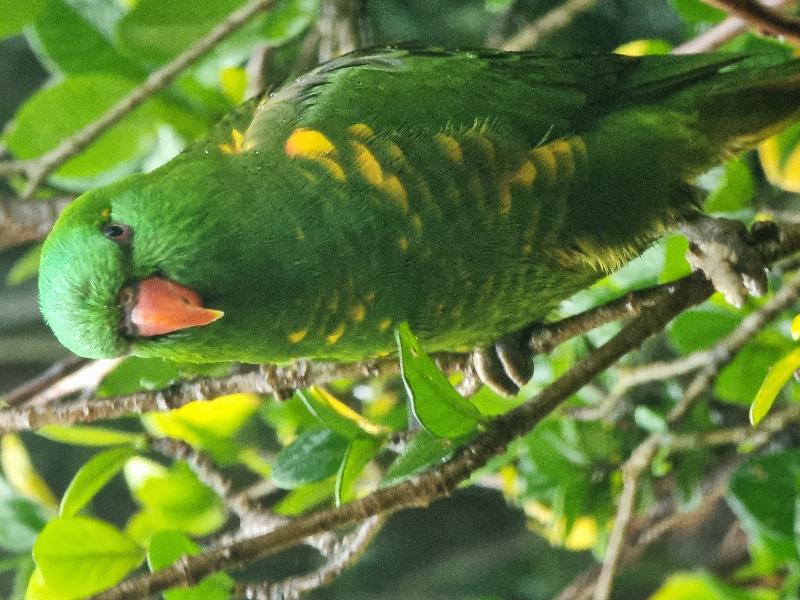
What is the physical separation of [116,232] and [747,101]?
730 millimetres

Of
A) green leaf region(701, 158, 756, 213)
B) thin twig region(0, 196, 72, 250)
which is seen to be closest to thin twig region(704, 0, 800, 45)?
green leaf region(701, 158, 756, 213)

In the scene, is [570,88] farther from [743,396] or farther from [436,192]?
[743,396]

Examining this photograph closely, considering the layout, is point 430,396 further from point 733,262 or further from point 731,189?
point 731,189

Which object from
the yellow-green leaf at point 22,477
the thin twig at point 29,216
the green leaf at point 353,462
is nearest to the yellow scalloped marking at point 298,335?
the green leaf at point 353,462

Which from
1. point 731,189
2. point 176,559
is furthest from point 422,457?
point 731,189

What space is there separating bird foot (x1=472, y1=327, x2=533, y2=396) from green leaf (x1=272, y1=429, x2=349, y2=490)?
21cm

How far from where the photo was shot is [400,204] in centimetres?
75

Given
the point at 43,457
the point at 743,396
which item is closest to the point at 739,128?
the point at 743,396

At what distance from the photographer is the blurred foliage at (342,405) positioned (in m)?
0.85

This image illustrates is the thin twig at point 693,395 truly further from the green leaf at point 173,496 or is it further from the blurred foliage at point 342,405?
the green leaf at point 173,496

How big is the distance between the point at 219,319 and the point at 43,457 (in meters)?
1.43

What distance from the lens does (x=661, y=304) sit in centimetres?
68

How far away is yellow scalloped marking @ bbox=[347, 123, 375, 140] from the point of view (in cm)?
78

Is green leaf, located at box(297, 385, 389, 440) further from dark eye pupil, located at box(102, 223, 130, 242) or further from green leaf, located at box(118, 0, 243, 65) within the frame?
green leaf, located at box(118, 0, 243, 65)
